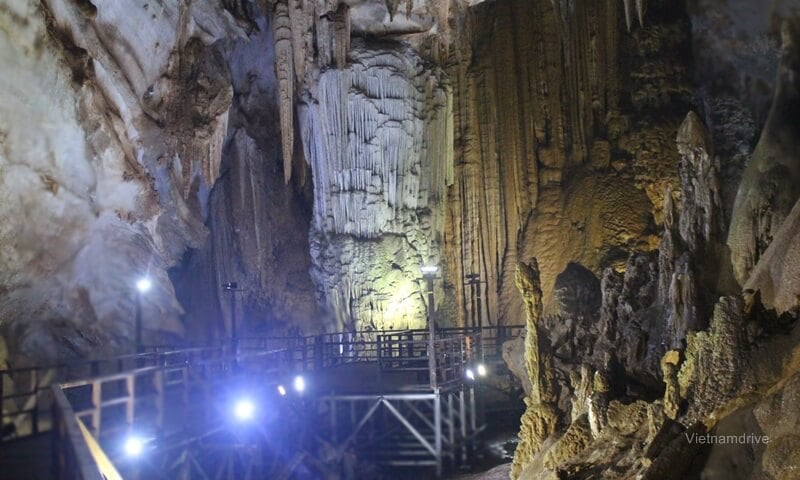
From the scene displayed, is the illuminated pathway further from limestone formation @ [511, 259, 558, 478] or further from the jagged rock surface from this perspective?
limestone formation @ [511, 259, 558, 478]

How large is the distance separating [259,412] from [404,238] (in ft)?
24.7

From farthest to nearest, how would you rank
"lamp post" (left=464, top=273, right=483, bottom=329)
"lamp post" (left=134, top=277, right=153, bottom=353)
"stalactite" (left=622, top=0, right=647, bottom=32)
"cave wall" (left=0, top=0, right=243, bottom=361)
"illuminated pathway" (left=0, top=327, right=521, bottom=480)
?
"lamp post" (left=464, top=273, right=483, bottom=329) < "stalactite" (left=622, top=0, right=647, bottom=32) < "lamp post" (left=134, top=277, right=153, bottom=353) < "cave wall" (left=0, top=0, right=243, bottom=361) < "illuminated pathway" (left=0, top=327, right=521, bottom=480)

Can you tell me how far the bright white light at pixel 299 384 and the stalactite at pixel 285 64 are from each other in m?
7.18

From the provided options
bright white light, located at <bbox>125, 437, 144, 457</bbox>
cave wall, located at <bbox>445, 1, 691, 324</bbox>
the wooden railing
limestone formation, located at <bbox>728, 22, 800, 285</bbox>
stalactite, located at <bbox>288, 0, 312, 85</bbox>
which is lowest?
bright white light, located at <bbox>125, 437, 144, 457</bbox>

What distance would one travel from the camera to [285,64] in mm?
16656

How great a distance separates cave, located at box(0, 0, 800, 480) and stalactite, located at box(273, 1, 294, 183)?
0.20ft

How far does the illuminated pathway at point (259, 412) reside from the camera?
861 cm

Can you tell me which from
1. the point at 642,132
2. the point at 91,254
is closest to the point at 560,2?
the point at 642,132

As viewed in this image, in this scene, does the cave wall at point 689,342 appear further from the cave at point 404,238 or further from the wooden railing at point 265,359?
the wooden railing at point 265,359

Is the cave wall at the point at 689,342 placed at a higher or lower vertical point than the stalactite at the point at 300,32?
lower

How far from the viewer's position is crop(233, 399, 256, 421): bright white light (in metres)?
10.4

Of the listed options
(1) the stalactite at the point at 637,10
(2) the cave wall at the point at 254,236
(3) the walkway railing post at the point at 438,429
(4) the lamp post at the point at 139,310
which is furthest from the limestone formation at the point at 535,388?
(2) the cave wall at the point at 254,236

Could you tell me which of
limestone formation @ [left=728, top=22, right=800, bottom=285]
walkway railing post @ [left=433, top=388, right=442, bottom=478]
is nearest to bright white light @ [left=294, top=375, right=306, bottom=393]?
walkway railing post @ [left=433, top=388, right=442, bottom=478]

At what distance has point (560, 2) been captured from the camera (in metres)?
17.3
